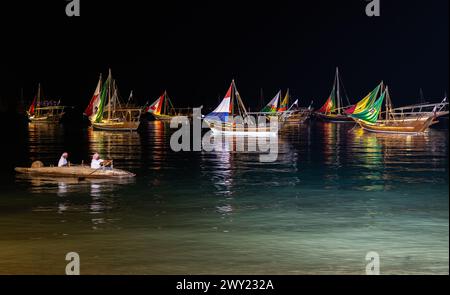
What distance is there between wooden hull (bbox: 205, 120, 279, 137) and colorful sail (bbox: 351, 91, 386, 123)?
16599mm

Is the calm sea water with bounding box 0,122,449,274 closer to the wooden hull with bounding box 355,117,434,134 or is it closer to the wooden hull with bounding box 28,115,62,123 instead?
the wooden hull with bounding box 355,117,434,134

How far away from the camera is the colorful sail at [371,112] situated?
99938 mm

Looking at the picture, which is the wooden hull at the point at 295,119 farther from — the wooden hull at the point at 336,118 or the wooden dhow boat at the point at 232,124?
the wooden dhow boat at the point at 232,124

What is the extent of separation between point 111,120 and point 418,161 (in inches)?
2625

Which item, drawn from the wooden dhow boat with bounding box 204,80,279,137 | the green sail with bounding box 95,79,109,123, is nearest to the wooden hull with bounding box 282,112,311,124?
the green sail with bounding box 95,79,109,123

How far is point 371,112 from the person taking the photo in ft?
331

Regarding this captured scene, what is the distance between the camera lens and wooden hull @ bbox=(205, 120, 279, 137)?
9012 centimetres

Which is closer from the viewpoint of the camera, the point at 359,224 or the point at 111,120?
the point at 359,224

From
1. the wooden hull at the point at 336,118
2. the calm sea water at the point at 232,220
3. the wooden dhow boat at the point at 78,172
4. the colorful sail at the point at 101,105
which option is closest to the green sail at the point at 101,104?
the colorful sail at the point at 101,105

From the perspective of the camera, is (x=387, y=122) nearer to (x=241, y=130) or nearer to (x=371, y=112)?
(x=371, y=112)
